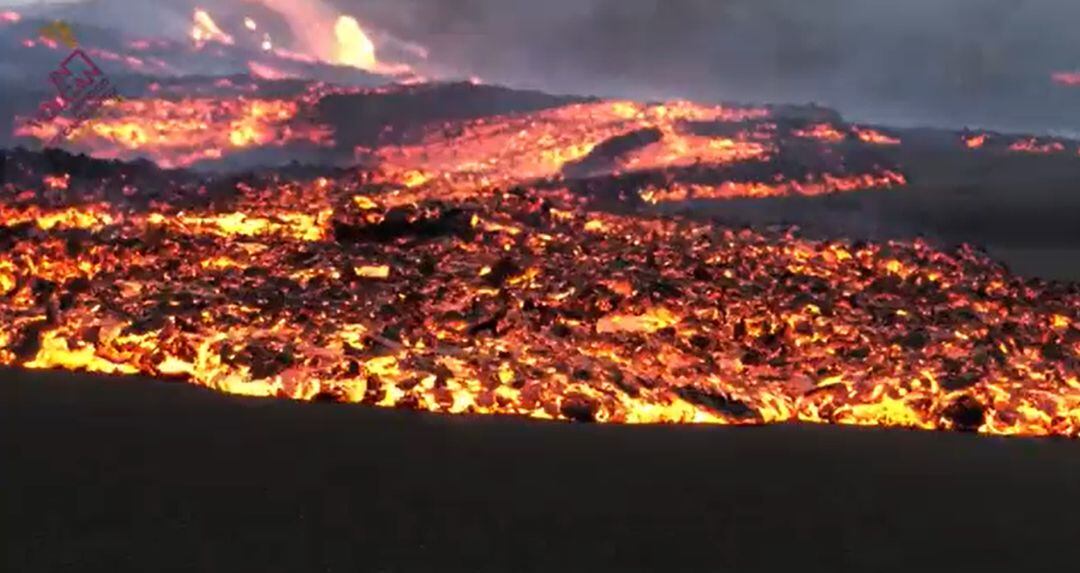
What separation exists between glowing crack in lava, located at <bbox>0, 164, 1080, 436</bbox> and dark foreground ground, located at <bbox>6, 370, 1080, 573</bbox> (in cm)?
67

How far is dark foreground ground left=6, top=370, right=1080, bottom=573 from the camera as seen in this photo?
27.3 ft

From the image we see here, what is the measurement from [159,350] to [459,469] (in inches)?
205

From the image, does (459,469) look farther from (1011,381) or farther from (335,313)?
(1011,381)

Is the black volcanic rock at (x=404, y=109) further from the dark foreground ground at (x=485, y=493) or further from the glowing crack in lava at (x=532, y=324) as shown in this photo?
the dark foreground ground at (x=485, y=493)

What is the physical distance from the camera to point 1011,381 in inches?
542

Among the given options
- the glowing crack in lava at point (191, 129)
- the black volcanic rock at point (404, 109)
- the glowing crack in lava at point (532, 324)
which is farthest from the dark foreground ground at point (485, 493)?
the black volcanic rock at point (404, 109)

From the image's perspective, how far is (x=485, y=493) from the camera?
970 centimetres

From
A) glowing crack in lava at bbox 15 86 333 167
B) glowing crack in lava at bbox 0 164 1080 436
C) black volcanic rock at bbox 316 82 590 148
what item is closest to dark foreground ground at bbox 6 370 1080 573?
glowing crack in lava at bbox 0 164 1080 436

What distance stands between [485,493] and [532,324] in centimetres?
565

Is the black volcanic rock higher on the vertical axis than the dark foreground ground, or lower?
higher

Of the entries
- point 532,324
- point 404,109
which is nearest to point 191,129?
point 404,109

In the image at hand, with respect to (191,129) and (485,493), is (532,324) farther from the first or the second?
(191,129)

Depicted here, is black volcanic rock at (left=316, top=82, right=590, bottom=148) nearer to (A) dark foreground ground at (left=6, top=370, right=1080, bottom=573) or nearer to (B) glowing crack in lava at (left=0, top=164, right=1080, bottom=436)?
(B) glowing crack in lava at (left=0, top=164, right=1080, bottom=436)

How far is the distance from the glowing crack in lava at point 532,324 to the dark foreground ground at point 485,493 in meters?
0.67
